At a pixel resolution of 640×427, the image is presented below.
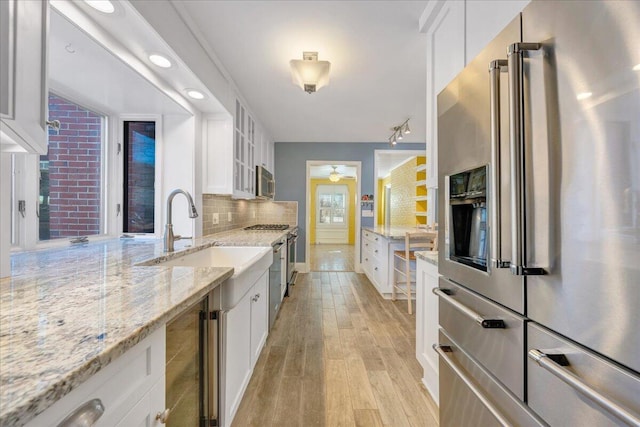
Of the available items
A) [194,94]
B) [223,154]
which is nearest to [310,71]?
[194,94]

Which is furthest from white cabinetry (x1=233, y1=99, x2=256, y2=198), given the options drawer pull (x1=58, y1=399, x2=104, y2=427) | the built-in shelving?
the built-in shelving

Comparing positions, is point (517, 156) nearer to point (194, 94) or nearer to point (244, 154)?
point (194, 94)

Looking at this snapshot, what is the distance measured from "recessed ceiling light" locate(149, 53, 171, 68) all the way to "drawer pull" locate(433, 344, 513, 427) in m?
2.17

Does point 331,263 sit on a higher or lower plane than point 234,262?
lower

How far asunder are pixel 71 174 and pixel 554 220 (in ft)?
8.53

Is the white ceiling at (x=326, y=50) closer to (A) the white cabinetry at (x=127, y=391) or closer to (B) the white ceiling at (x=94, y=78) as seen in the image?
(B) the white ceiling at (x=94, y=78)

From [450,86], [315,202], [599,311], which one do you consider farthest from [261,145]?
[315,202]

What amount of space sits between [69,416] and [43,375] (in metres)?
0.10

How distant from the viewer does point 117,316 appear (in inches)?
26.1

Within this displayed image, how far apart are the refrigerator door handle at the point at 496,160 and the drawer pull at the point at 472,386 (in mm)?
469

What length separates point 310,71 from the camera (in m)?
2.16

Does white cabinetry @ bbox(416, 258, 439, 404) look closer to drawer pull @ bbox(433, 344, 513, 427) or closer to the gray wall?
drawer pull @ bbox(433, 344, 513, 427)

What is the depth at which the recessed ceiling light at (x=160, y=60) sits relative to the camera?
5.32ft

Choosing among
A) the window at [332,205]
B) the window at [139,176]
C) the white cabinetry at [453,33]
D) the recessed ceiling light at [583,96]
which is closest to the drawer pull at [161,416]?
the recessed ceiling light at [583,96]
